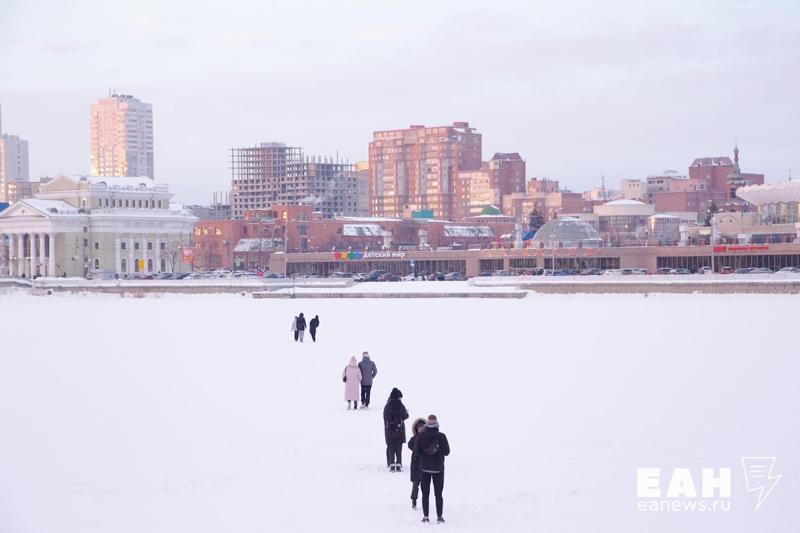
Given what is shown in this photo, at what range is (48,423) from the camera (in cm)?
2512

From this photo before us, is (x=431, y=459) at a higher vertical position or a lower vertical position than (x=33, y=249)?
lower

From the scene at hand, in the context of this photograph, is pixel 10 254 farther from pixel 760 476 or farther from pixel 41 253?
pixel 760 476

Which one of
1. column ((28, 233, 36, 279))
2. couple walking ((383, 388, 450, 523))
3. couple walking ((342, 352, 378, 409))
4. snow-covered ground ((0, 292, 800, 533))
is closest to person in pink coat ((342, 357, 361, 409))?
couple walking ((342, 352, 378, 409))

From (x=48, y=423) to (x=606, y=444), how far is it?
1198 centimetres

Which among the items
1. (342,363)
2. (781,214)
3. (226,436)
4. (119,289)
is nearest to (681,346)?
(342,363)

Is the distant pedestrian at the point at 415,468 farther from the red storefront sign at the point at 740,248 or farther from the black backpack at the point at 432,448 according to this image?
the red storefront sign at the point at 740,248

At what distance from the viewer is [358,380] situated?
26.3 meters

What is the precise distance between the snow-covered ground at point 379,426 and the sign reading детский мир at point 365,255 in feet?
307

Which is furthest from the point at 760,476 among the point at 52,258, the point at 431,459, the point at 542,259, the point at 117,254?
the point at 117,254

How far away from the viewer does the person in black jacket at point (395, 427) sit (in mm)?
19609

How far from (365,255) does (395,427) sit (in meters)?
124

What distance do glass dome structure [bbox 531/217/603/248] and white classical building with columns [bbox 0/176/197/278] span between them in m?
46.6

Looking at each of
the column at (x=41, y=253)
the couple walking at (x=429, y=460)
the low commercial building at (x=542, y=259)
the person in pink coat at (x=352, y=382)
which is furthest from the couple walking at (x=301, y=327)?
the column at (x=41, y=253)

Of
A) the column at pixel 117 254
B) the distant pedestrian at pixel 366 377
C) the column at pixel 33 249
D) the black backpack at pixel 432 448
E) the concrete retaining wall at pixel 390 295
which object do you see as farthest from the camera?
the column at pixel 117 254
